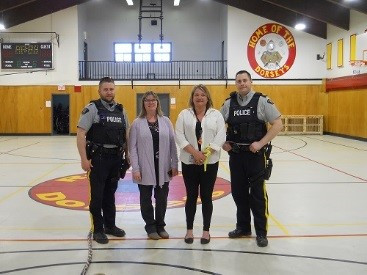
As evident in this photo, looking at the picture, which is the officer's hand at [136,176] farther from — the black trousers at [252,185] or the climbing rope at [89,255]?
the black trousers at [252,185]

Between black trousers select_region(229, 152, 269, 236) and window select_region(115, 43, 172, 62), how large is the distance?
19.8 m

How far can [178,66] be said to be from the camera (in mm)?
23484

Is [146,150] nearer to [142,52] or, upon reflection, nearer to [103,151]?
[103,151]

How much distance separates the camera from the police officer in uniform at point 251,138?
4312mm

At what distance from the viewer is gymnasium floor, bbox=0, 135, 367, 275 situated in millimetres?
3750

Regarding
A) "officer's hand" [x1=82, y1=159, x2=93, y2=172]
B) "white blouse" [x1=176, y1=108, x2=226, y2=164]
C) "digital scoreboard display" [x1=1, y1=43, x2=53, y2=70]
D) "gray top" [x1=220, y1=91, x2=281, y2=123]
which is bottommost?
"officer's hand" [x1=82, y1=159, x2=93, y2=172]

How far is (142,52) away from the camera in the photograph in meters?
23.6

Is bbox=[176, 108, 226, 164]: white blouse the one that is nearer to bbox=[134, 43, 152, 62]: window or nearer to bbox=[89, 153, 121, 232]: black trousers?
bbox=[89, 153, 121, 232]: black trousers

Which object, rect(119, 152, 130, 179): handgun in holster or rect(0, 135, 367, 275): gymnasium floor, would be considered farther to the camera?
rect(119, 152, 130, 179): handgun in holster

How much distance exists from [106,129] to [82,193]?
9.77ft

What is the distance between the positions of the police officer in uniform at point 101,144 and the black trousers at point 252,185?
50.3 inches

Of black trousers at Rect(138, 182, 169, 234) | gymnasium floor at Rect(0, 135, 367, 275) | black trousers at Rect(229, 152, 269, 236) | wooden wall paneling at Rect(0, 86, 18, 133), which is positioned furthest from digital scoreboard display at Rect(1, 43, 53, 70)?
black trousers at Rect(229, 152, 269, 236)

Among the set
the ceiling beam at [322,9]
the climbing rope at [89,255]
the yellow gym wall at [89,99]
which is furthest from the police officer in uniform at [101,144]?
the yellow gym wall at [89,99]

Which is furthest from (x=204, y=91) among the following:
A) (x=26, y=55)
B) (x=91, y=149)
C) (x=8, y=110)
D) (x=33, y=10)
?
(x=8, y=110)
